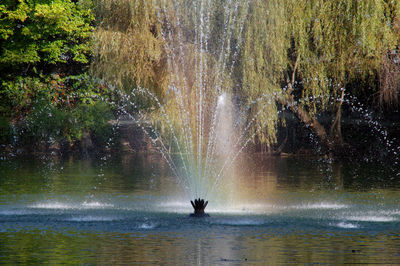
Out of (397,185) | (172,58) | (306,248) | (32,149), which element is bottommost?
(306,248)

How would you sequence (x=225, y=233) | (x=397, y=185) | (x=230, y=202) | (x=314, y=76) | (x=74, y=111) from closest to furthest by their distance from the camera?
1. (x=225, y=233)
2. (x=230, y=202)
3. (x=397, y=185)
4. (x=314, y=76)
5. (x=74, y=111)

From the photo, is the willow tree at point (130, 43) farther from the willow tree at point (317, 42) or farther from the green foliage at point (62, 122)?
the green foliage at point (62, 122)

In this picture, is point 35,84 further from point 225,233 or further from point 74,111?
point 225,233

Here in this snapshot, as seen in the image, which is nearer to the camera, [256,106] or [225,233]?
[225,233]

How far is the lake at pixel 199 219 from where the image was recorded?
9.77 meters

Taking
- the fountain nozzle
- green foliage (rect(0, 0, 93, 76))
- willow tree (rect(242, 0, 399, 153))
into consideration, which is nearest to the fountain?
willow tree (rect(242, 0, 399, 153))

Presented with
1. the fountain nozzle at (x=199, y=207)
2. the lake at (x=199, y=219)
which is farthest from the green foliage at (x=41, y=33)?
the fountain nozzle at (x=199, y=207)

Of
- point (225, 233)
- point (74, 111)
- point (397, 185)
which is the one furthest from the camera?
point (74, 111)

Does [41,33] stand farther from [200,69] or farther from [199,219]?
[199,219]

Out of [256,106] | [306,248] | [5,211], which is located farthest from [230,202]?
[256,106]

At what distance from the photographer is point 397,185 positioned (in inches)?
789

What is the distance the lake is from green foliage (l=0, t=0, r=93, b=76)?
34.1 feet

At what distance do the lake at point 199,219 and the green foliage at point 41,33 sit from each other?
10.4 m

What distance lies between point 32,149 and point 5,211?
21356 mm
